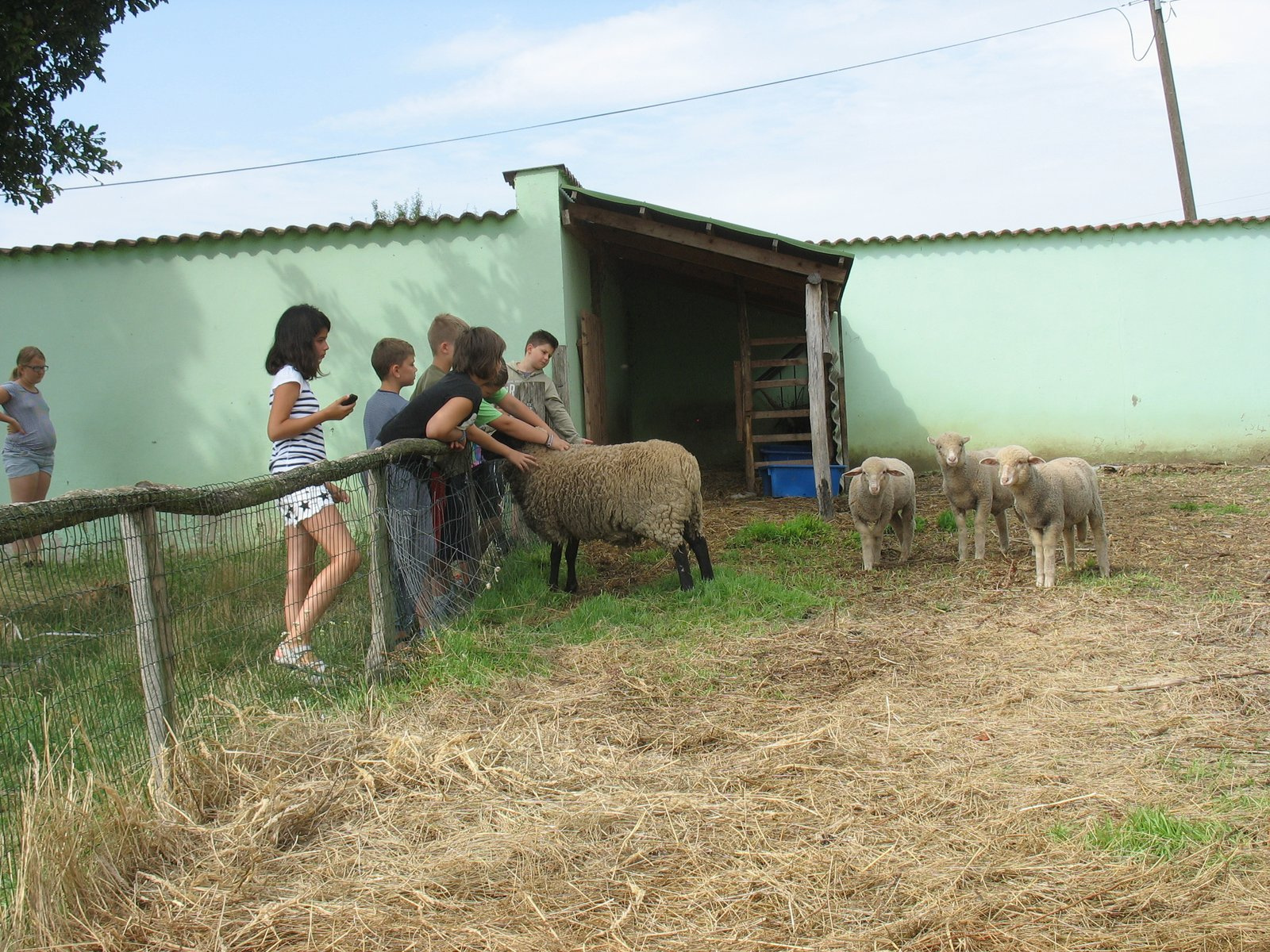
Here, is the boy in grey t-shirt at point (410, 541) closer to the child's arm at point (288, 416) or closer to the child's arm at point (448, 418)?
the child's arm at point (448, 418)

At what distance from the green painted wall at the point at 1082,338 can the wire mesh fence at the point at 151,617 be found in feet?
34.5

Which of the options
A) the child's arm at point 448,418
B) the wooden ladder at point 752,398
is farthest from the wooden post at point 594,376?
the child's arm at point 448,418

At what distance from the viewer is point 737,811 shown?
2963mm

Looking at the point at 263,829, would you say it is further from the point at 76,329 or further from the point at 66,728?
the point at 76,329

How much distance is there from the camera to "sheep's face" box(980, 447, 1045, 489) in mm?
6055

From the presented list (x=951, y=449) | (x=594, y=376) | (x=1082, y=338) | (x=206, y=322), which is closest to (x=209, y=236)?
(x=206, y=322)

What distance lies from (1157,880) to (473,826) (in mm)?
1863

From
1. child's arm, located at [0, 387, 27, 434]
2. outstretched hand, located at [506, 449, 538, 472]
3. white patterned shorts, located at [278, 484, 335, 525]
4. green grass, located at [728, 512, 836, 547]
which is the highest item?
child's arm, located at [0, 387, 27, 434]

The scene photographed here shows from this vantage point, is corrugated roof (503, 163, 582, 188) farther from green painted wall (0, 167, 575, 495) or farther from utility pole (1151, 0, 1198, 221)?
utility pole (1151, 0, 1198, 221)

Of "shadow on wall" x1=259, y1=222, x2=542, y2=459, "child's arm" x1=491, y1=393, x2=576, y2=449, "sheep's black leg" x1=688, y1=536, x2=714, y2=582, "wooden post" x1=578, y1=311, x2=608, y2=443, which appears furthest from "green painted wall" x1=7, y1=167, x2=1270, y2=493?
"sheep's black leg" x1=688, y1=536, x2=714, y2=582

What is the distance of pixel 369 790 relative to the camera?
126 inches

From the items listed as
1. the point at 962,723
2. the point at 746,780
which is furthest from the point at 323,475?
the point at 962,723

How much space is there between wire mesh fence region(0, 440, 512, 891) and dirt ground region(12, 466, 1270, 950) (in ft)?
0.75

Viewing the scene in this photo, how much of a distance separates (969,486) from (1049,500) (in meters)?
1.00
